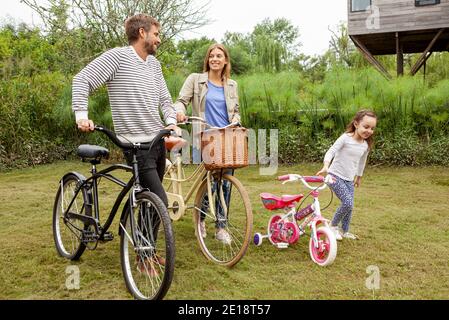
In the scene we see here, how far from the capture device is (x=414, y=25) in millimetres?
13711

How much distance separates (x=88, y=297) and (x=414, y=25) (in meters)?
13.1

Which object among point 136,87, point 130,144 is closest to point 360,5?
point 136,87

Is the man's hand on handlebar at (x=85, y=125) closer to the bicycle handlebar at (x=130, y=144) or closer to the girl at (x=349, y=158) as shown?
the bicycle handlebar at (x=130, y=144)

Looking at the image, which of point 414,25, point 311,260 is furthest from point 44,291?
point 414,25

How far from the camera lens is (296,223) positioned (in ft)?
12.3

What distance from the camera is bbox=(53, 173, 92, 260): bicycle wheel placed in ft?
10.9

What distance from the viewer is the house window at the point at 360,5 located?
14.3 m

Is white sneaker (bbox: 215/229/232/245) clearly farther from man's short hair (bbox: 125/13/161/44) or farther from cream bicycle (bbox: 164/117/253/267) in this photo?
man's short hair (bbox: 125/13/161/44)

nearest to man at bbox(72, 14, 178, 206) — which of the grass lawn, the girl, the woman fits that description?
the grass lawn

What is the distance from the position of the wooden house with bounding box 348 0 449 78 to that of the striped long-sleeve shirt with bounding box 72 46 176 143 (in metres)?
12.0

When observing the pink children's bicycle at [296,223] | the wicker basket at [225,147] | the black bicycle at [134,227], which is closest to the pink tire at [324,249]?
the pink children's bicycle at [296,223]

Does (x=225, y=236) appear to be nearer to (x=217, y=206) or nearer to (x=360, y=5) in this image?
(x=217, y=206)

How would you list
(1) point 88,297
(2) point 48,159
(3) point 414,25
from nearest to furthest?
(1) point 88,297, (2) point 48,159, (3) point 414,25
